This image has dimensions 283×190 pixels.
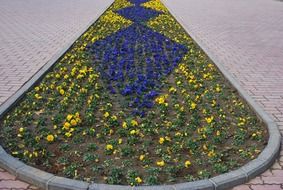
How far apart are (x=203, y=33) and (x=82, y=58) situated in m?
4.82

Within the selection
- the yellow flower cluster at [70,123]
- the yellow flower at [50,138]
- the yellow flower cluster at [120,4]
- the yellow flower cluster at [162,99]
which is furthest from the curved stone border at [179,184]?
the yellow flower cluster at [120,4]

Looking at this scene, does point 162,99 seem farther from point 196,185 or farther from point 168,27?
point 168,27

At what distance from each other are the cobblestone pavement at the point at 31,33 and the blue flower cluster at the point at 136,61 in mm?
1290

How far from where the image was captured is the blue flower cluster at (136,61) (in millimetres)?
6773

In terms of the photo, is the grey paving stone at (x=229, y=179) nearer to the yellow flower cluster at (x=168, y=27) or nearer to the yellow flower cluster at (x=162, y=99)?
the yellow flower cluster at (x=162, y=99)

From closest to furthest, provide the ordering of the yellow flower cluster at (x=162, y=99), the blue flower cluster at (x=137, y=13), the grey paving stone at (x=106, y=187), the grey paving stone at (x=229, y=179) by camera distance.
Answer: the grey paving stone at (x=106, y=187) → the grey paving stone at (x=229, y=179) → the yellow flower cluster at (x=162, y=99) → the blue flower cluster at (x=137, y=13)

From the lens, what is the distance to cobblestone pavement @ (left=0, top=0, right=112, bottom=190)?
7.34 metres

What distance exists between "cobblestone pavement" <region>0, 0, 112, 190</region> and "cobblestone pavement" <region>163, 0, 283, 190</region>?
348 cm

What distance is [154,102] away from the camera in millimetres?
6465

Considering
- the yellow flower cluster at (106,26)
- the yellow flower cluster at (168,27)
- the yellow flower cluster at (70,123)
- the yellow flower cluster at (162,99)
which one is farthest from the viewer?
the yellow flower cluster at (168,27)

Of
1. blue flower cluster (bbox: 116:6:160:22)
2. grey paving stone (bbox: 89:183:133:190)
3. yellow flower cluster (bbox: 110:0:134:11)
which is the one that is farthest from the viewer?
yellow flower cluster (bbox: 110:0:134:11)

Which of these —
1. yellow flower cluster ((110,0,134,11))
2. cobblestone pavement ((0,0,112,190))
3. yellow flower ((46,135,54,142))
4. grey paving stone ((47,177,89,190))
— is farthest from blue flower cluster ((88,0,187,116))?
yellow flower cluster ((110,0,134,11))

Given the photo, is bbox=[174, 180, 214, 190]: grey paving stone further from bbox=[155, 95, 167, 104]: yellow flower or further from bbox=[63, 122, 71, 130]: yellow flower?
bbox=[155, 95, 167, 104]: yellow flower

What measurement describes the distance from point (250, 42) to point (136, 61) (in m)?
3.97
